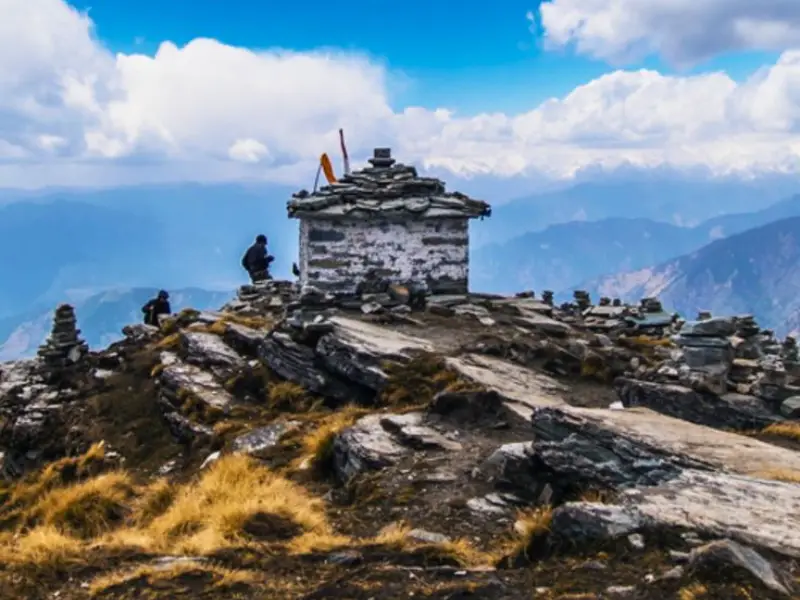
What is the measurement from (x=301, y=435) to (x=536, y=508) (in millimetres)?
6057

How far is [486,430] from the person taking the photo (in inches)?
571

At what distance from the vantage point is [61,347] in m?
22.6

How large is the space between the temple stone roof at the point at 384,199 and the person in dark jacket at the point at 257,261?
37.8 ft

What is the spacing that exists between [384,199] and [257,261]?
43.7 ft

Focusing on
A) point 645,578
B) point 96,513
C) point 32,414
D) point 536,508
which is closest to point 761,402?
point 536,508

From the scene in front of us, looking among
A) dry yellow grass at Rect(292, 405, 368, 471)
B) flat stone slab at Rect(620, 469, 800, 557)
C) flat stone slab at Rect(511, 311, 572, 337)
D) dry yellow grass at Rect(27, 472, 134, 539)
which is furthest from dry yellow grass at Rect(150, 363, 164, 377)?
flat stone slab at Rect(620, 469, 800, 557)

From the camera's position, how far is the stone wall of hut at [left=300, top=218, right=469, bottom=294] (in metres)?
23.9

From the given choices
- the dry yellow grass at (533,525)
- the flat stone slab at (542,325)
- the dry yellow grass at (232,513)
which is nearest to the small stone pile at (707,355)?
the flat stone slab at (542,325)

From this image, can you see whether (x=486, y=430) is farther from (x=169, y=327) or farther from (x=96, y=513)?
(x=169, y=327)

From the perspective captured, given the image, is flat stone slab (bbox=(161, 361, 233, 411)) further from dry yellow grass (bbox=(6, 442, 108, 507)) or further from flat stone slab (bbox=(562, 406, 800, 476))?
flat stone slab (bbox=(562, 406, 800, 476))

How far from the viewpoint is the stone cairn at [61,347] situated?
2255 cm

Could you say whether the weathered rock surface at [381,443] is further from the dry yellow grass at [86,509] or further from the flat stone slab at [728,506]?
the flat stone slab at [728,506]

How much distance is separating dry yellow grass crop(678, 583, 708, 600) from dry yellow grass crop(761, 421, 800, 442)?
23.1ft

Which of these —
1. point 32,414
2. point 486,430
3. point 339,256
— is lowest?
point 32,414
